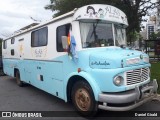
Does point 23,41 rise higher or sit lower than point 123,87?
higher

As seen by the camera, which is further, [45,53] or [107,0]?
[107,0]

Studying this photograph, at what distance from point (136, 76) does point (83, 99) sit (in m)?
1.45

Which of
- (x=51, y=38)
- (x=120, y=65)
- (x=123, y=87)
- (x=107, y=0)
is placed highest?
(x=107, y=0)

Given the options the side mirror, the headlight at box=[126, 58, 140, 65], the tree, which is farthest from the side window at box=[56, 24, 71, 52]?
the tree

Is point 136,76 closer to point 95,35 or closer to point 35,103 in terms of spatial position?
point 95,35

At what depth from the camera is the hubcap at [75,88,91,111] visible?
6418 millimetres

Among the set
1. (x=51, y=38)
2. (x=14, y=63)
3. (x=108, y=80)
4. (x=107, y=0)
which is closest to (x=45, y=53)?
(x=51, y=38)

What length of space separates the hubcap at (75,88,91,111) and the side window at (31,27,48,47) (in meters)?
2.52

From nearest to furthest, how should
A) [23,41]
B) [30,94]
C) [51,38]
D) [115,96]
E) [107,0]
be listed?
[115,96] < [51,38] < [30,94] < [23,41] < [107,0]

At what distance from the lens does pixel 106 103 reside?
599cm

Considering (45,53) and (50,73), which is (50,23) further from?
(50,73)

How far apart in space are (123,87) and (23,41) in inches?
255

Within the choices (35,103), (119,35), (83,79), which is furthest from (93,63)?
(35,103)

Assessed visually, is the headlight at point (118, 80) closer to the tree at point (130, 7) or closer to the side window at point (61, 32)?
the side window at point (61, 32)
